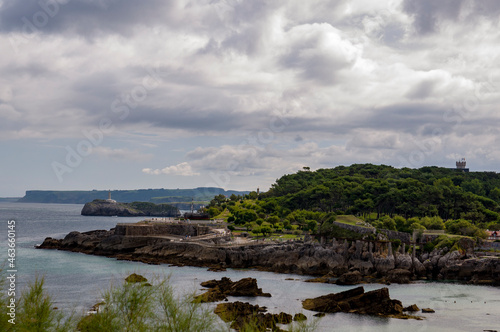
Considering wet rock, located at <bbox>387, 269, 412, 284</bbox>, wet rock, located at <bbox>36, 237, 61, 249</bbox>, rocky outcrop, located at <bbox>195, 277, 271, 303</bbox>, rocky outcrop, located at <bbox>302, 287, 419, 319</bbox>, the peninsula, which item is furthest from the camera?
wet rock, located at <bbox>36, 237, 61, 249</bbox>

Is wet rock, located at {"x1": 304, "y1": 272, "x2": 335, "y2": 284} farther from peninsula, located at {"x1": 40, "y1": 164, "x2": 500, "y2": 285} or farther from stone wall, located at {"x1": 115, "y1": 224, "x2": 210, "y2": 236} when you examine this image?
stone wall, located at {"x1": 115, "y1": 224, "x2": 210, "y2": 236}

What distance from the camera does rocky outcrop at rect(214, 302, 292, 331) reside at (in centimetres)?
3784

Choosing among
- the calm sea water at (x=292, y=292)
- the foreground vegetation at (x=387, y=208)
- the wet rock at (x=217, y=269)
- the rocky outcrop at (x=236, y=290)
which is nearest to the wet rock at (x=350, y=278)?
the calm sea water at (x=292, y=292)

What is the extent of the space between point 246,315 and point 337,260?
29369 mm

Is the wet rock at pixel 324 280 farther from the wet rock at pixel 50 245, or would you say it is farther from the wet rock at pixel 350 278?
the wet rock at pixel 50 245

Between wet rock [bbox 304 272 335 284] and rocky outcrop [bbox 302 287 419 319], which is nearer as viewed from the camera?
rocky outcrop [bbox 302 287 419 319]

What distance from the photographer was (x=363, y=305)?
4603 centimetres

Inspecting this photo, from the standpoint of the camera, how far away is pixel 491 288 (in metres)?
59.2

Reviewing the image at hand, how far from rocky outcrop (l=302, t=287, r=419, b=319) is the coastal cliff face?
43.4 ft

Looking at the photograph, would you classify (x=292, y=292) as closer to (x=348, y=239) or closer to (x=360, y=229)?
(x=348, y=239)

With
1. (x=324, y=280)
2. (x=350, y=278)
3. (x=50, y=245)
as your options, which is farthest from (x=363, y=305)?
(x=50, y=245)

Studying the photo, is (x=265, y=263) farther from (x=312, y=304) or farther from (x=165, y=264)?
(x=312, y=304)

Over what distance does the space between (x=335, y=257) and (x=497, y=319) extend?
2597 cm

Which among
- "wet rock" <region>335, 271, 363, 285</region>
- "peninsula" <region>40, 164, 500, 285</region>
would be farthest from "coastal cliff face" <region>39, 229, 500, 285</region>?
"peninsula" <region>40, 164, 500, 285</region>
